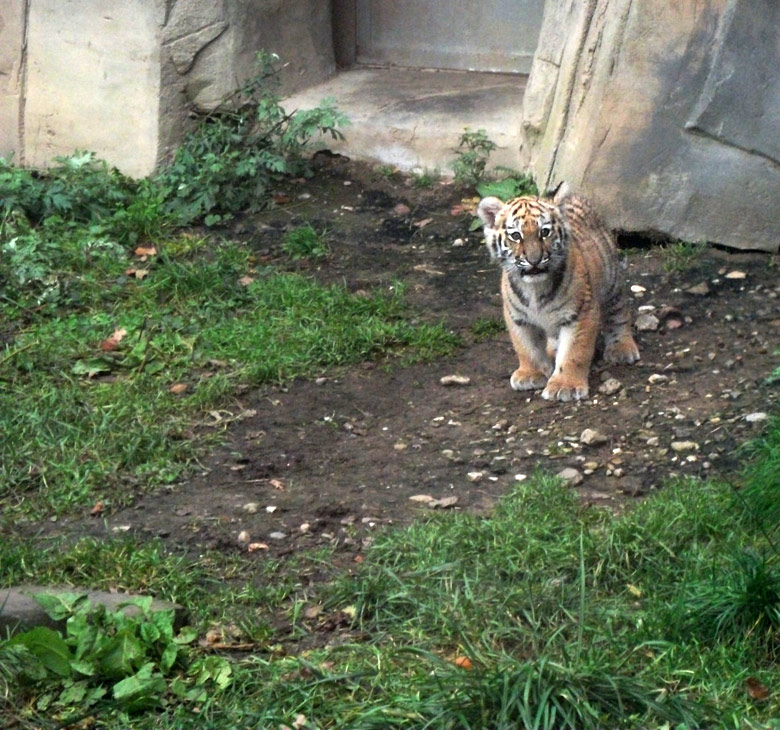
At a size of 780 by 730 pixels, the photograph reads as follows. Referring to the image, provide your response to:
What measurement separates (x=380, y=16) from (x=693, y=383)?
17.9 ft

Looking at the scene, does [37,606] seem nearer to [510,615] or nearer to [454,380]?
[510,615]

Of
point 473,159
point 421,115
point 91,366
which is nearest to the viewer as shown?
point 91,366

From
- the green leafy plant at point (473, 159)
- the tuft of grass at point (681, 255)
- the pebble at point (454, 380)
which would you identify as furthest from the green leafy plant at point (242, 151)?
the pebble at point (454, 380)

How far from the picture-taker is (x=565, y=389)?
5820 millimetres

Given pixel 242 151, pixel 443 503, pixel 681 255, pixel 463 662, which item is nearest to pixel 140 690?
pixel 463 662

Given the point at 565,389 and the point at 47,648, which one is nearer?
the point at 47,648

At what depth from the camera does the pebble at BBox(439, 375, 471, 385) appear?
239 inches

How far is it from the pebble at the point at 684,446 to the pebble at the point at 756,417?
301mm

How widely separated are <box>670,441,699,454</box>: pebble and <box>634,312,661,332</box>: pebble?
4.69ft

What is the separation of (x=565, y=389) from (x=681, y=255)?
174 cm

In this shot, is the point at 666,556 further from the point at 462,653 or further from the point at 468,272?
the point at 468,272

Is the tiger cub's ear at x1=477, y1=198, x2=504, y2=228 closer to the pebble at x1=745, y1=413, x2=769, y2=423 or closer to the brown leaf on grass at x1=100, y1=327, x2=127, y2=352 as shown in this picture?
the pebble at x1=745, y1=413, x2=769, y2=423

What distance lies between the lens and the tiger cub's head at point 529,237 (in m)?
5.78

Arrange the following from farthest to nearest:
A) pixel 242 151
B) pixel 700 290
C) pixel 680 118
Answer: pixel 242 151 < pixel 680 118 < pixel 700 290
